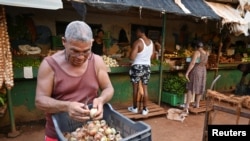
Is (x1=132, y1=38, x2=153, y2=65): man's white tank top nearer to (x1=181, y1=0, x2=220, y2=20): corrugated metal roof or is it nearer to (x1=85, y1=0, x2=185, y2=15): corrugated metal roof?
(x1=85, y1=0, x2=185, y2=15): corrugated metal roof

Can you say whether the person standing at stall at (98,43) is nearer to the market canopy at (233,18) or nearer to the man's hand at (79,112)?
the market canopy at (233,18)

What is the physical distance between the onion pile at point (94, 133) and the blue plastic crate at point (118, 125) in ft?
0.19

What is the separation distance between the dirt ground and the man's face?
11.1 feet


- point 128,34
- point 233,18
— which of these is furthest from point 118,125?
point 233,18

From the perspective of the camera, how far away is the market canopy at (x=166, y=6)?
165 inches

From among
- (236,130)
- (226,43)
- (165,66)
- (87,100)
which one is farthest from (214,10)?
(87,100)

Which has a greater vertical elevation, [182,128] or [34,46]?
[34,46]

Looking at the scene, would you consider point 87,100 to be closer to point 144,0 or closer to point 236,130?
point 236,130

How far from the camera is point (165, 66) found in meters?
6.82

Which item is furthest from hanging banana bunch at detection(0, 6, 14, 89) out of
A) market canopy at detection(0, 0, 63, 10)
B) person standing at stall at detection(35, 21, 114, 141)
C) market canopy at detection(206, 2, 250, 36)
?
Answer: market canopy at detection(206, 2, 250, 36)

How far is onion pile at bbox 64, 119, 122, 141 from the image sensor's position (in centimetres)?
172

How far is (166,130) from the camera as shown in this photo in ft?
16.8

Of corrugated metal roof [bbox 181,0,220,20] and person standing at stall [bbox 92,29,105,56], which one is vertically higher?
corrugated metal roof [bbox 181,0,220,20]

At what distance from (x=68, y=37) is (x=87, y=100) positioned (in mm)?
557
